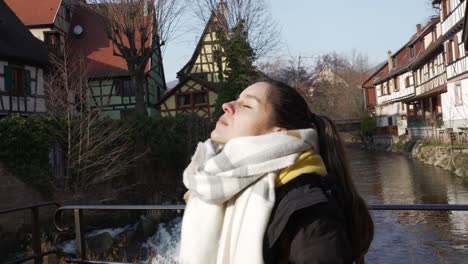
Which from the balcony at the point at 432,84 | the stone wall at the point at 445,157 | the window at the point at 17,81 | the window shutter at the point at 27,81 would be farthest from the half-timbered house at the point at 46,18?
the balcony at the point at 432,84

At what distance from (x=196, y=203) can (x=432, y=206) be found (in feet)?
4.23

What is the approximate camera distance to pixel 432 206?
2393 mm

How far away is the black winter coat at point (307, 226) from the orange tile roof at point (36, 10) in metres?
28.8

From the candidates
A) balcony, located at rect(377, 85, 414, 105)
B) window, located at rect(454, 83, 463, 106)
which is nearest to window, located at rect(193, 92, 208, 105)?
window, located at rect(454, 83, 463, 106)

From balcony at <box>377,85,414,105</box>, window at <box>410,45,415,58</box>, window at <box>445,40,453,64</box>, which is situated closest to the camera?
window at <box>445,40,453,64</box>

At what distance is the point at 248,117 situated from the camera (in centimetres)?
171

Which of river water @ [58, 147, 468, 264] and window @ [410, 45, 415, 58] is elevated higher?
window @ [410, 45, 415, 58]

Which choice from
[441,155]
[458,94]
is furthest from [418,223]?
[458,94]

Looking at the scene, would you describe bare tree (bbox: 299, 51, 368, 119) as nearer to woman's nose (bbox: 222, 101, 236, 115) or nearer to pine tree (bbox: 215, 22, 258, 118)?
pine tree (bbox: 215, 22, 258, 118)

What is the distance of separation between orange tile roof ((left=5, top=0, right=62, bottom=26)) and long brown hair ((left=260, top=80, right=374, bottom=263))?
28.5 metres

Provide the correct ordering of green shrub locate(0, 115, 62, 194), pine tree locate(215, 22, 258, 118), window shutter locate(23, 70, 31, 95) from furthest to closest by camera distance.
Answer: pine tree locate(215, 22, 258, 118) < window shutter locate(23, 70, 31, 95) < green shrub locate(0, 115, 62, 194)

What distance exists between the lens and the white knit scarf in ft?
4.88

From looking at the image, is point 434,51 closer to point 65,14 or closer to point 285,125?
point 65,14

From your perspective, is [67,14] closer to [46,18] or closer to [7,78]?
[46,18]
